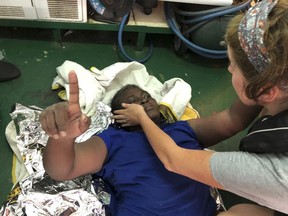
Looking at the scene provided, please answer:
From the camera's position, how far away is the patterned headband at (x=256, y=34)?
2.66 ft

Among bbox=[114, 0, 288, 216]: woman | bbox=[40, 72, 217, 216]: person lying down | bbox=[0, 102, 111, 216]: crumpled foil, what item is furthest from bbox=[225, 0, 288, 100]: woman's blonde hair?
bbox=[0, 102, 111, 216]: crumpled foil

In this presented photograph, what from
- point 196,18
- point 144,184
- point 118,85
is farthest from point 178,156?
point 196,18

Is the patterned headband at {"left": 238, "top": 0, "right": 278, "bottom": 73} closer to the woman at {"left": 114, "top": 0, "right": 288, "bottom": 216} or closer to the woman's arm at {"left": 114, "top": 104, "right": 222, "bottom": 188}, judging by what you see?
the woman at {"left": 114, "top": 0, "right": 288, "bottom": 216}

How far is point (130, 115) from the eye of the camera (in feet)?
4.59

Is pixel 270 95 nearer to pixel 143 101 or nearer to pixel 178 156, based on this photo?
pixel 178 156

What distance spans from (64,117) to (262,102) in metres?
0.55

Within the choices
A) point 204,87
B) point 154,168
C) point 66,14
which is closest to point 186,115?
point 204,87

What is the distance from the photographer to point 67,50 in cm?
204

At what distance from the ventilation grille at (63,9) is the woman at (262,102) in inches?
44.9

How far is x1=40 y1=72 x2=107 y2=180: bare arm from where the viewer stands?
941mm

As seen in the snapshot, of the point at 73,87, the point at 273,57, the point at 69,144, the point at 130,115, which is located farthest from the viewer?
the point at 130,115

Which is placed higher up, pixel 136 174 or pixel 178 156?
pixel 178 156

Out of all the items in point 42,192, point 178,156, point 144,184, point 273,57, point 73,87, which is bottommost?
point 42,192

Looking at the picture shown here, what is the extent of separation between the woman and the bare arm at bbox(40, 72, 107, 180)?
375mm
